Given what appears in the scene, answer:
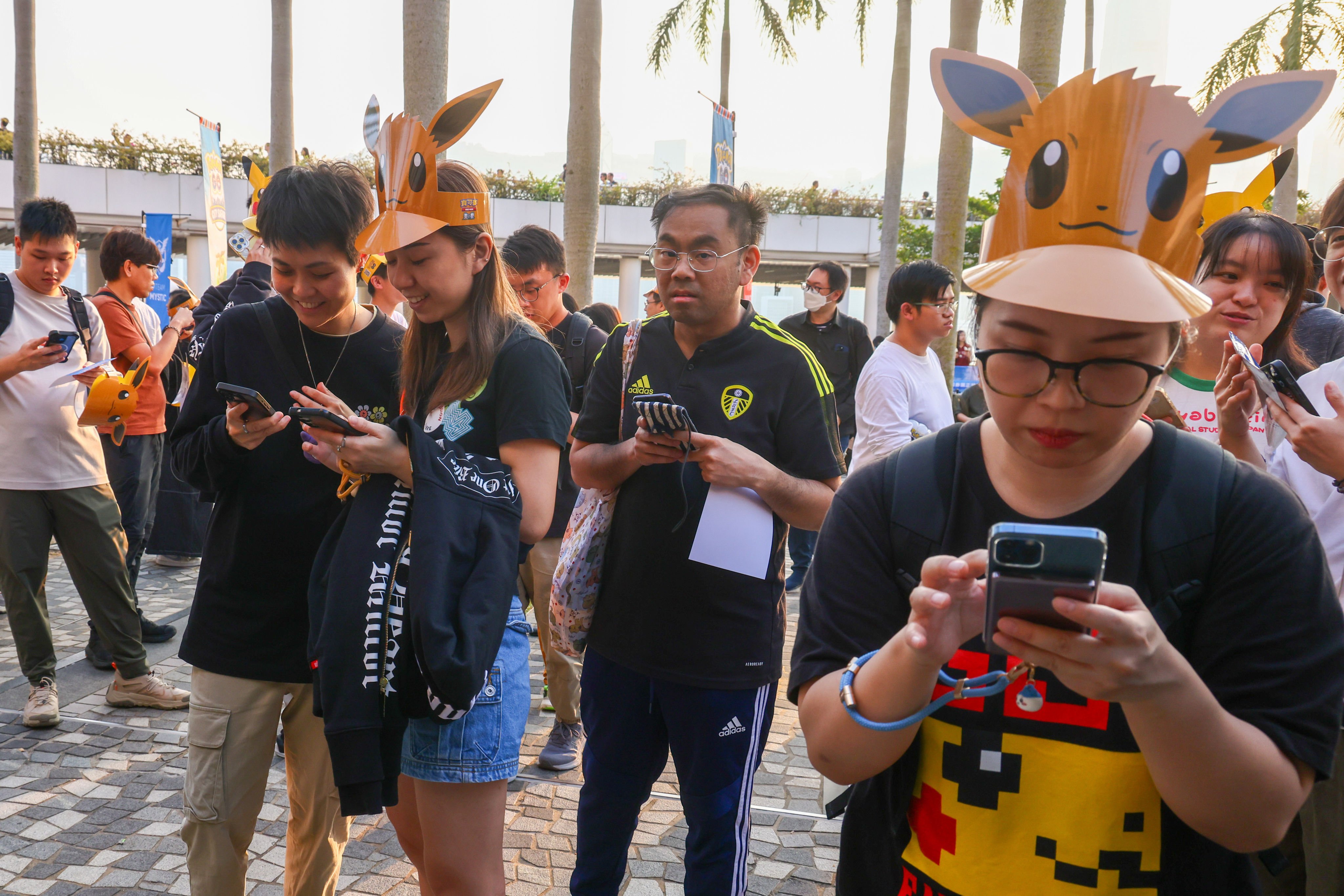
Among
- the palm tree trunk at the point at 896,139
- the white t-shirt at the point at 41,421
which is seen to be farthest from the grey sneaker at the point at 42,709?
the palm tree trunk at the point at 896,139

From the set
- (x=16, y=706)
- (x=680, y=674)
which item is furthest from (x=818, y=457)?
(x=16, y=706)

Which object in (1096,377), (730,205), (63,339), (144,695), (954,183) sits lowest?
(144,695)

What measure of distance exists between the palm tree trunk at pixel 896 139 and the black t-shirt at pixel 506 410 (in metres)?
15.9

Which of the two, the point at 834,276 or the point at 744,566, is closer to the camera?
the point at 744,566

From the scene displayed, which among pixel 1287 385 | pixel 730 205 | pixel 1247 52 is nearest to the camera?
pixel 1287 385

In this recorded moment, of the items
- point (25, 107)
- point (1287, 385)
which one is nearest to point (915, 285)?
point (1287, 385)

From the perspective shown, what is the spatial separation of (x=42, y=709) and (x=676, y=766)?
12.1ft

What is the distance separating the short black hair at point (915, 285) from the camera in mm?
4938

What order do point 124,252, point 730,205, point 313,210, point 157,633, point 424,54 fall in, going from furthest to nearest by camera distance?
point 124,252
point 157,633
point 424,54
point 730,205
point 313,210

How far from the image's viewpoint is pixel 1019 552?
1018mm

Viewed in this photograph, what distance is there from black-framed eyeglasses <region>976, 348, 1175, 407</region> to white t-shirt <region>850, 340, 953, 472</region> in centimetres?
348

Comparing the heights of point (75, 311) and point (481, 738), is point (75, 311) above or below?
above

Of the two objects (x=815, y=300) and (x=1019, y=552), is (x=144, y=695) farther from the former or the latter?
(x=815, y=300)

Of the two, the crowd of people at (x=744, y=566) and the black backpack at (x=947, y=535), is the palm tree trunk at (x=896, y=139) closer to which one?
the crowd of people at (x=744, y=566)
